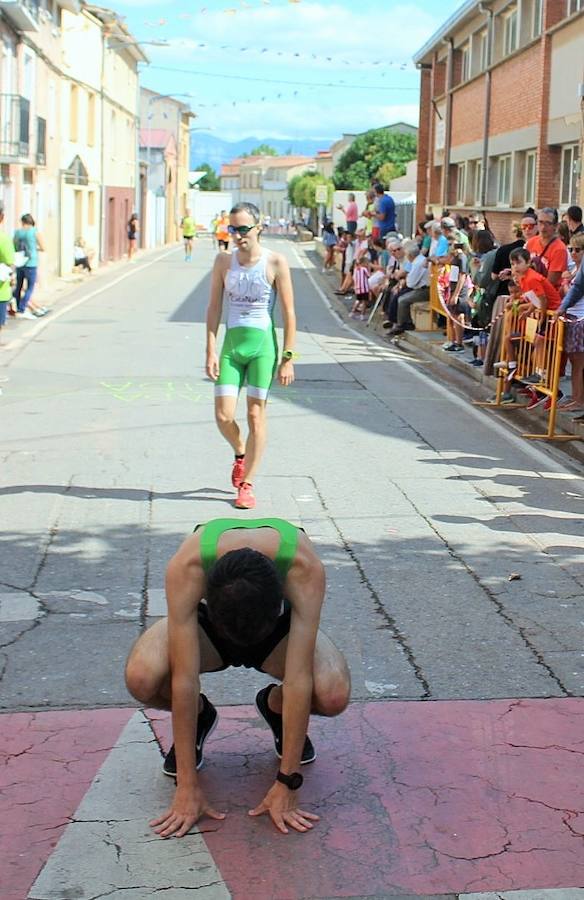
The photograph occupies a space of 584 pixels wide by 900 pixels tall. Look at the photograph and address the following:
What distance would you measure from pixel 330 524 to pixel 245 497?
65 cm

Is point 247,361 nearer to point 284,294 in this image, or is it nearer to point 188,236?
point 284,294

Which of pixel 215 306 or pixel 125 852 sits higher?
pixel 215 306

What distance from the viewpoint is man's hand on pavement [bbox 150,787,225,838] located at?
157 inches

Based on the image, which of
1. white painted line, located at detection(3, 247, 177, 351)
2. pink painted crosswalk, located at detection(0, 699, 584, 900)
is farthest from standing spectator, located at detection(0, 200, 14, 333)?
pink painted crosswalk, located at detection(0, 699, 584, 900)

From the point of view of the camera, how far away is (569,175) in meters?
22.8

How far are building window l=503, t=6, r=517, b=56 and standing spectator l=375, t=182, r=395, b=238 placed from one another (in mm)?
4258

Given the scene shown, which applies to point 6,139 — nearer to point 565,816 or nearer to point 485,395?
point 485,395

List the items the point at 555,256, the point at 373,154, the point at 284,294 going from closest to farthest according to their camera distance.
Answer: the point at 284,294, the point at 555,256, the point at 373,154

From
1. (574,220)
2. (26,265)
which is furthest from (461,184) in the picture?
(574,220)

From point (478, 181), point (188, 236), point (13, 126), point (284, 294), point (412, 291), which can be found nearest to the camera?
point (284, 294)

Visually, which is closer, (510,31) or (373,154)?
(510,31)

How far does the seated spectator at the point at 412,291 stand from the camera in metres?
21.2

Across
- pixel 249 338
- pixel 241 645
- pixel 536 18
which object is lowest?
pixel 241 645

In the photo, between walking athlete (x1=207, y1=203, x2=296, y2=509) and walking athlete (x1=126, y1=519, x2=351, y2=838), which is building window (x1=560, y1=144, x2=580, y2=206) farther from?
walking athlete (x1=126, y1=519, x2=351, y2=838)
